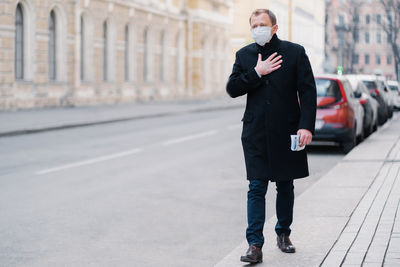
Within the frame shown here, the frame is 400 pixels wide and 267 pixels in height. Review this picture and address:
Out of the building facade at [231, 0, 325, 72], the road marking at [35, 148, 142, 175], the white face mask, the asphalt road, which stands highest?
the building facade at [231, 0, 325, 72]

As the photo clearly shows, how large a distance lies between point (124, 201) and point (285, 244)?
3801 mm

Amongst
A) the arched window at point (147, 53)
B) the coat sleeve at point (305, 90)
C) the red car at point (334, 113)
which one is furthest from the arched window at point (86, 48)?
the coat sleeve at point (305, 90)

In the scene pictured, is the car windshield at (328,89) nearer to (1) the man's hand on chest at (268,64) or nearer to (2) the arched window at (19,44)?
(1) the man's hand on chest at (268,64)

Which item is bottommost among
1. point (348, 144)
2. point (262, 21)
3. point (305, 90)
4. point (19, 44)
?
point (348, 144)

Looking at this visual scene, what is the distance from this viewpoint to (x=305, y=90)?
655 centimetres

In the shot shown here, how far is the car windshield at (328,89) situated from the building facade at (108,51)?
1610 centimetres

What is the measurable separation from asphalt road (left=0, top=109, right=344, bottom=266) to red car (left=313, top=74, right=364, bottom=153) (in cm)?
36

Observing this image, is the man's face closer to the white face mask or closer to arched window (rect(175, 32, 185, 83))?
the white face mask

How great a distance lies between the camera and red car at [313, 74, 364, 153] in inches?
683

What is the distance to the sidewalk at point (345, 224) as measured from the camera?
6.36m

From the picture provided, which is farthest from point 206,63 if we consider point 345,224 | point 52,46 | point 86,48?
point 345,224

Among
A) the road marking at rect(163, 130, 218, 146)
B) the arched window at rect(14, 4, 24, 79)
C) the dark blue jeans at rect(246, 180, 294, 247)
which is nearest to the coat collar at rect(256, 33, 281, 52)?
the dark blue jeans at rect(246, 180, 294, 247)

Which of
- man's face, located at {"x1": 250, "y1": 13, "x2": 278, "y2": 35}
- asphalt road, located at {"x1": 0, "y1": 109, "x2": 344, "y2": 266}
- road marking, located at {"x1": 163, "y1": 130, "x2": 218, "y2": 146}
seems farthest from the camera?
road marking, located at {"x1": 163, "y1": 130, "x2": 218, "y2": 146}

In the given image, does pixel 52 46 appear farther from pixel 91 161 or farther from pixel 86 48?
pixel 91 161
